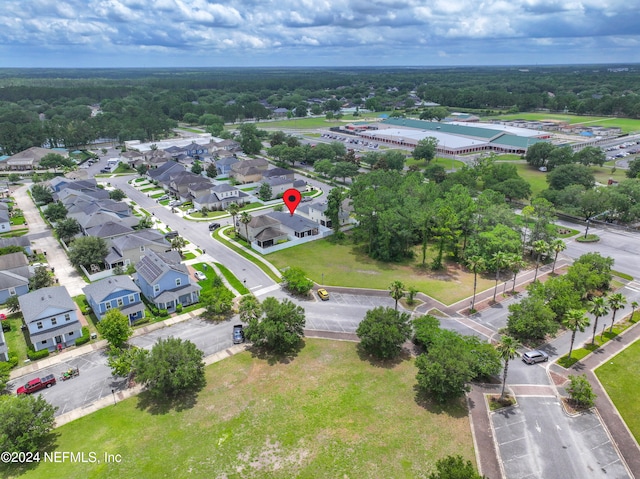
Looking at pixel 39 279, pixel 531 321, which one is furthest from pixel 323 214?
pixel 39 279

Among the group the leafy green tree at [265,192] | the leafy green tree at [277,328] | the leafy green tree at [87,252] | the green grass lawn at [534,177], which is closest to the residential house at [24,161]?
the leafy green tree at [265,192]

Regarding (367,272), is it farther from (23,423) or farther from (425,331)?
(23,423)

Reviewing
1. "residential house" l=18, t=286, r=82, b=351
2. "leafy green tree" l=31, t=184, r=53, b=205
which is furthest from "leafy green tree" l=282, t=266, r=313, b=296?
"leafy green tree" l=31, t=184, r=53, b=205

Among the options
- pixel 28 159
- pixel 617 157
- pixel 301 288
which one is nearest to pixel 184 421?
pixel 301 288

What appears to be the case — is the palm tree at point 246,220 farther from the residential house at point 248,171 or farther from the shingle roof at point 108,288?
the residential house at point 248,171

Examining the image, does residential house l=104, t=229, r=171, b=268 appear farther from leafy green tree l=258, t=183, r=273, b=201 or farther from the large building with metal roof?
the large building with metal roof

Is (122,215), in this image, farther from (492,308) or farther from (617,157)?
(617,157)
